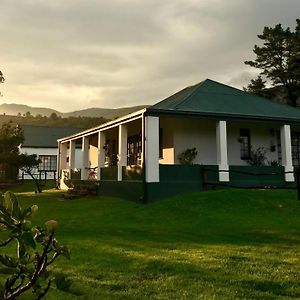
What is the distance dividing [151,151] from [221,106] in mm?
4799

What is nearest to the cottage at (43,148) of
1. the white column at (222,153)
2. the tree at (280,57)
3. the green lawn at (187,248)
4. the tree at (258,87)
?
the tree at (258,87)

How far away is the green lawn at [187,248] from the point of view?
488 cm

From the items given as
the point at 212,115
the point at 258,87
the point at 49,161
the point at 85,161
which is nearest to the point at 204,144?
the point at 212,115

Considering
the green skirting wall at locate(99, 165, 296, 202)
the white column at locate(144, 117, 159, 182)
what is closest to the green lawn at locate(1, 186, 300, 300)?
the green skirting wall at locate(99, 165, 296, 202)

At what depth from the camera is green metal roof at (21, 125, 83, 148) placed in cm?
4047

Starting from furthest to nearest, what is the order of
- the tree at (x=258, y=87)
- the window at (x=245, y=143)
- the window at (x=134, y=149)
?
the tree at (x=258, y=87), the window at (x=134, y=149), the window at (x=245, y=143)

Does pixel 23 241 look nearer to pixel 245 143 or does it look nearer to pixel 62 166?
pixel 245 143

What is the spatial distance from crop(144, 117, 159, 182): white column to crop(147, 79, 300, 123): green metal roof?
0.49 metres

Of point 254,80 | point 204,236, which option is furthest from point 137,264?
point 254,80

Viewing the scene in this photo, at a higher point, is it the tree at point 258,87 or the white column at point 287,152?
the tree at point 258,87

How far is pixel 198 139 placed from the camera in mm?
17844

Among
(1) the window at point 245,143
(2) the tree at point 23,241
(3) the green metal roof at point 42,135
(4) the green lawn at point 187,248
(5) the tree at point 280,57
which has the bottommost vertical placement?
(4) the green lawn at point 187,248

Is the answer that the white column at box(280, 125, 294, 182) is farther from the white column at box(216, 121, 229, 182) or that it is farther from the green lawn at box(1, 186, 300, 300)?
the green lawn at box(1, 186, 300, 300)

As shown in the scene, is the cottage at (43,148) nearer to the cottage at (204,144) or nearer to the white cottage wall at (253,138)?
the cottage at (204,144)
